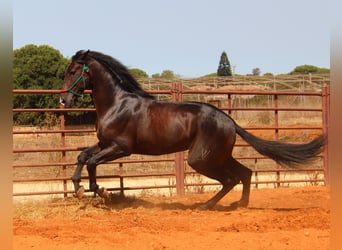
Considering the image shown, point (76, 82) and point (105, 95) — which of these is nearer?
point (76, 82)

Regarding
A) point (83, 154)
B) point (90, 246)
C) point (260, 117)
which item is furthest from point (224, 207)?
point (260, 117)

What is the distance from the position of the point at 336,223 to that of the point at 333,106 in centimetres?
42

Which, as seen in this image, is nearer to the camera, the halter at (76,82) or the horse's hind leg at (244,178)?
the halter at (76,82)

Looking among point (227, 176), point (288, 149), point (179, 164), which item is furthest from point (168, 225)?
point (179, 164)

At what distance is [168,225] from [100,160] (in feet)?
5.39

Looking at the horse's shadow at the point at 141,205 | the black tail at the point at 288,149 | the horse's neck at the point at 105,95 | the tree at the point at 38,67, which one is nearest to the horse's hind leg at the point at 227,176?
the horse's shadow at the point at 141,205

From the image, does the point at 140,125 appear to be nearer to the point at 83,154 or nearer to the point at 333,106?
the point at 83,154

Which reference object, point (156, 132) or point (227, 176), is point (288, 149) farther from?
point (156, 132)

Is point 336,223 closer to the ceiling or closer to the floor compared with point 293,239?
closer to the ceiling

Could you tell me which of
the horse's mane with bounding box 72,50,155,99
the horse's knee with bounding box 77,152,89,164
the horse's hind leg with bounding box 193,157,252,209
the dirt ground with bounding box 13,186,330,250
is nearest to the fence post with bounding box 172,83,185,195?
the dirt ground with bounding box 13,186,330,250

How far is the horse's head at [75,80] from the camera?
648cm

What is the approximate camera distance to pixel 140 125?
6453 millimetres

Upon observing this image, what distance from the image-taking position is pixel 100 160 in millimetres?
6219

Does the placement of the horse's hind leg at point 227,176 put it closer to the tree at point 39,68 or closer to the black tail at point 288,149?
the black tail at point 288,149
